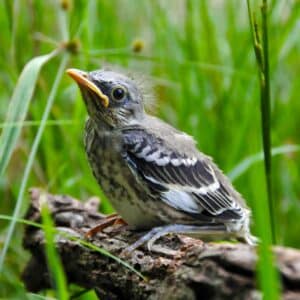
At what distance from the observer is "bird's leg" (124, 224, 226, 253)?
3027 mm

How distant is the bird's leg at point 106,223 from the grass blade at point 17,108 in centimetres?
43

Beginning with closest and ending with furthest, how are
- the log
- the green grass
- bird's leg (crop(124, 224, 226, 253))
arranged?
the log → bird's leg (crop(124, 224, 226, 253)) → the green grass

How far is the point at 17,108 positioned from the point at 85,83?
0.31m

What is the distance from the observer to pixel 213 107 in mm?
4883

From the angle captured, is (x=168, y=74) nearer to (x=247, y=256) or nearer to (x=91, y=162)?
(x=91, y=162)

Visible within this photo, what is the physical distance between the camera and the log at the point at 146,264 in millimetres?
2135

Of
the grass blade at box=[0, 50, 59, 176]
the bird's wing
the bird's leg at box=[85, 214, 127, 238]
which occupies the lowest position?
the bird's leg at box=[85, 214, 127, 238]

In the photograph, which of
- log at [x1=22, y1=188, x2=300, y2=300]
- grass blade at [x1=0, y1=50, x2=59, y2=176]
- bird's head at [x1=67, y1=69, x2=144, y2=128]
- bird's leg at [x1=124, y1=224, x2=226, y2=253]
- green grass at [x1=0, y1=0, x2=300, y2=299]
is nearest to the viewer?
log at [x1=22, y1=188, x2=300, y2=300]

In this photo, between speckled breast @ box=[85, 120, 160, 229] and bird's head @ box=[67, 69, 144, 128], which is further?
bird's head @ box=[67, 69, 144, 128]

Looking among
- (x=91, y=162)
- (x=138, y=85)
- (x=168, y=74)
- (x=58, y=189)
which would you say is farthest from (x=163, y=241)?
(x=168, y=74)

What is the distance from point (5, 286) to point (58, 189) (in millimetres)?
600

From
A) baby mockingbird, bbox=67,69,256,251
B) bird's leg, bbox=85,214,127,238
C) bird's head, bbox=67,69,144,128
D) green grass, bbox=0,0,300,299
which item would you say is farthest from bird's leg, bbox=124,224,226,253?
green grass, bbox=0,0,300,299

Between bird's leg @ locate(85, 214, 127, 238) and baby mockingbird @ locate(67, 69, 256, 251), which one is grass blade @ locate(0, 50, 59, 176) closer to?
baby mockingbird @ locate(67, 69, 256, 251)

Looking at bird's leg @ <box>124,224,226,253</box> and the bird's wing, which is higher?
the bird's wing
